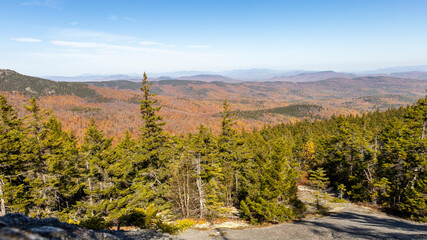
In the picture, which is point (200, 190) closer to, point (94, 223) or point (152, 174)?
point (152, 174)

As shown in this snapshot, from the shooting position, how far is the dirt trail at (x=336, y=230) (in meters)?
18.6

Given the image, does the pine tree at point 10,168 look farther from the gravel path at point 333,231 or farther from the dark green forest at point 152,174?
the gravel path at point 333,231

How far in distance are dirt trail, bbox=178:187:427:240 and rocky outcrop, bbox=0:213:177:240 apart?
6.67 m

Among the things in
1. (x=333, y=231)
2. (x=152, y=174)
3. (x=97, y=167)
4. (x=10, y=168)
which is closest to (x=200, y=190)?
(x=152, y=174)

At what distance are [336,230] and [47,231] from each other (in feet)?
81.3

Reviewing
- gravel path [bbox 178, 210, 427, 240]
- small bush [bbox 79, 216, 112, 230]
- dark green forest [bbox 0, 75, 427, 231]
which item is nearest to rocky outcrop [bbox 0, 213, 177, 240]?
small bush [bbox 79, 216, 112, 230]

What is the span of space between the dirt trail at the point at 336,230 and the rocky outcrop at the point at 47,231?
6667mm

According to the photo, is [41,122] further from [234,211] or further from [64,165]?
[234,211]

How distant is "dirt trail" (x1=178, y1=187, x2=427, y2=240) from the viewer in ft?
61.2

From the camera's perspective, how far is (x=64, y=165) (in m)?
25.2

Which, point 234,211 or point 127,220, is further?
point 234,211

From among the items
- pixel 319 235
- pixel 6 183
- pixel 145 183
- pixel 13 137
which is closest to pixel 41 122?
pixel 13 137

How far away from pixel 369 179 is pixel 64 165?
44.3 metres

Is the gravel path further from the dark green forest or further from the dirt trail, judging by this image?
the dark green forest
